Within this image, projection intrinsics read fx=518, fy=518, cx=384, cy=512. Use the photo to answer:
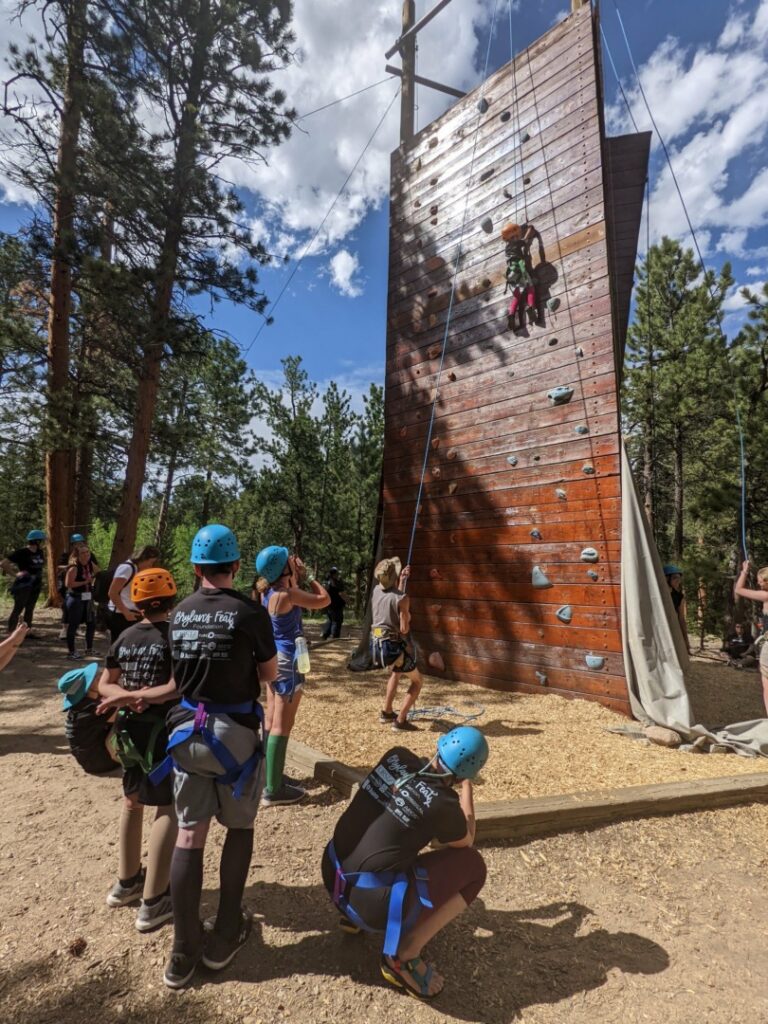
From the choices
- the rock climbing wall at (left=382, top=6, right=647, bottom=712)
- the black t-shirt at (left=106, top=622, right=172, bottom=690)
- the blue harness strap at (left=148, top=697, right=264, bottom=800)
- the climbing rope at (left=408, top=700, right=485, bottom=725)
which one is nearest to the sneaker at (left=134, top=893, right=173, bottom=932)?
the blue harness strap at (left=148, top=697, right=264, bottom=800)

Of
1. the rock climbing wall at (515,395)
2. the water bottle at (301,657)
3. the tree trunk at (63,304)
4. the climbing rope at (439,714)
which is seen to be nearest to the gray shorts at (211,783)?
the water bottle at (301,657)

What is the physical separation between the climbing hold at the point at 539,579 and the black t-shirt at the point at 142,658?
501 centimetres

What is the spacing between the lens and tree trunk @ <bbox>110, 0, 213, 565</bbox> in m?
9.10

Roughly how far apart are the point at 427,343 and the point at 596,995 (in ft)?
25.9

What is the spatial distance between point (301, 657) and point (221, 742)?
4.77ft

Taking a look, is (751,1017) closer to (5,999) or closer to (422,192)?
(5,999)

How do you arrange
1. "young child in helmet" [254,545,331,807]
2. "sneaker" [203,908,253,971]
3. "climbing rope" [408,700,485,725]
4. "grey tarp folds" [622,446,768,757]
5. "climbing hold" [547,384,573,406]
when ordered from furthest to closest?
1. "climbing hold" [547,384,573,406]
2. "climbing rope" [408,700,485,725]
3. "grey tarp folds" [622,446,768,757]
4. "young child in helmet" [254,545,331,807]
5. "sneaker" [203,908,253,971]

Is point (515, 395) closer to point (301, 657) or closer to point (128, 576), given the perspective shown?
point (301, 657)

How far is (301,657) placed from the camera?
3551mm

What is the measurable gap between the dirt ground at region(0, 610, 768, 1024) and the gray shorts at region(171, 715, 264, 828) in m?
0.64

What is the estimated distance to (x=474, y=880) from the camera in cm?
218

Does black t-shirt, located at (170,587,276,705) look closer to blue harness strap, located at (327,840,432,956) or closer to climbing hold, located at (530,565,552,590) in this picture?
blue harness strap, located at (327,840,432,956)

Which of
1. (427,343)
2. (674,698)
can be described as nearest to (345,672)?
(674,698)

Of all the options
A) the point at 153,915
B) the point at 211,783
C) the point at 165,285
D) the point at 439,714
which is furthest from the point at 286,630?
the point at 165,285
